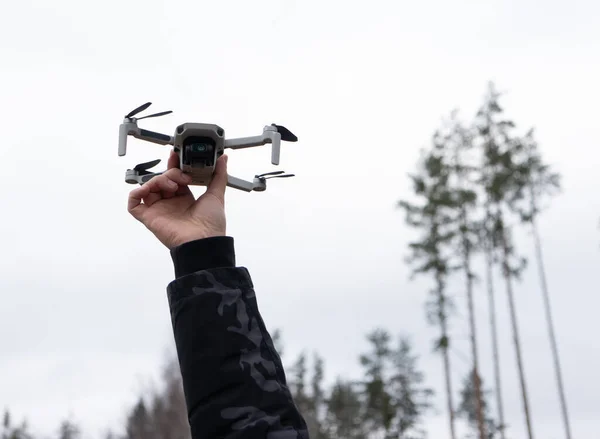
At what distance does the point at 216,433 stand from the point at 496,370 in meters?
32.5

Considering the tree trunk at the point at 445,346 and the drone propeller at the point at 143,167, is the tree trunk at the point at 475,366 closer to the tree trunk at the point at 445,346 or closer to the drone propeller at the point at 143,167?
the tree trunk at the point at 445,346

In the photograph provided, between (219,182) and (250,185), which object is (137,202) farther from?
(250,185)

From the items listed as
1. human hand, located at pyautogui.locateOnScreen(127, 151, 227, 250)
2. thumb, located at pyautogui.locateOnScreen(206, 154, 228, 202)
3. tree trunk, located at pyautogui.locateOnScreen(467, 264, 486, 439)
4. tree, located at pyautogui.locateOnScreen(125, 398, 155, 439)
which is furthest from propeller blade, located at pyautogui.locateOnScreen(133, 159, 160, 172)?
tree, located at pyautogui.locateOnScreen(125, 398, 155, 439)

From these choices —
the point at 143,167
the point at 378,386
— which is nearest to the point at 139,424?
the point at 378,386

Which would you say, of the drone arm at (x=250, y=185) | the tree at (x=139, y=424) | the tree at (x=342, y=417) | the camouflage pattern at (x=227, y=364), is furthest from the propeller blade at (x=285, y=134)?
the tree at (x=342, y=417)

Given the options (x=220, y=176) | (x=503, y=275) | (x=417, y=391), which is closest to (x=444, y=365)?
(x=503, y=275)

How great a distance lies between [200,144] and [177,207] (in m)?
0.22

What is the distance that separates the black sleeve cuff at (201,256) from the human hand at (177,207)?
0.11 metres

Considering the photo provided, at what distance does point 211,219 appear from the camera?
2.09 m

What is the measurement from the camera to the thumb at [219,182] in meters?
2.11

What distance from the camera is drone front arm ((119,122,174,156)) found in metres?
2.17

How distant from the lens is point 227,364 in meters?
1.73

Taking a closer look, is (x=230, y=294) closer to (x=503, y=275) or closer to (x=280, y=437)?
(x=280, y=437)

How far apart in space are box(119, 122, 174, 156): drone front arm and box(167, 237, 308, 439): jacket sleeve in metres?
0.42
